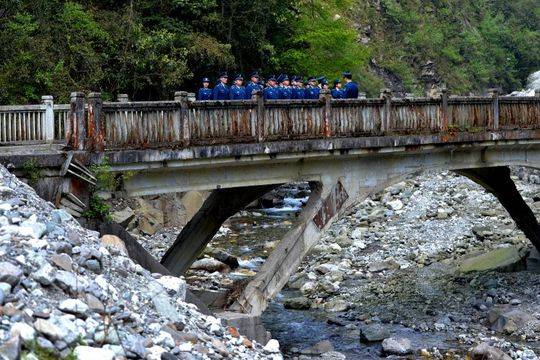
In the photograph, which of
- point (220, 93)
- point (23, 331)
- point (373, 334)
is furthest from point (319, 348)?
point (23, 331)

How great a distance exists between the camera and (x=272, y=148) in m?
19.5

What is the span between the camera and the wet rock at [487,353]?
2028cm

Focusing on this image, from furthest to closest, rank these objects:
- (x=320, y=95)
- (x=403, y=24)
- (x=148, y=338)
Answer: (x=403, y=24) → (x=320, y=95) → (x=148, y=338)

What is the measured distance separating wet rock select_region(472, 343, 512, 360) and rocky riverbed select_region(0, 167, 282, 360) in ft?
24.5

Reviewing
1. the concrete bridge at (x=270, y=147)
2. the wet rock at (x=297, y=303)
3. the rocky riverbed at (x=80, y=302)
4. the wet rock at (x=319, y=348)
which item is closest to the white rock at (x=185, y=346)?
the rocky riverbed at (x=80, y=302)

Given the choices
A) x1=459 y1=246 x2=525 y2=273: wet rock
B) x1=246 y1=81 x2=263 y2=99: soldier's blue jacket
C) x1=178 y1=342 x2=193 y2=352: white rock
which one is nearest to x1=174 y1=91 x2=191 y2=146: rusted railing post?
x1=246 y1=81 x2=263 y2=99: soldier's blue jacket

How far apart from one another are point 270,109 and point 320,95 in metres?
1.66

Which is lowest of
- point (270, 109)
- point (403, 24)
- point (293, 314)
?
point (293, 314)

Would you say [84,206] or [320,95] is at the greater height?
[320,95]

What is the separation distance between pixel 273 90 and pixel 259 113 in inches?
70.3

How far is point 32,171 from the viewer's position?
1605cm

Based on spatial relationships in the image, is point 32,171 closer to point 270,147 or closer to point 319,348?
point 270,147

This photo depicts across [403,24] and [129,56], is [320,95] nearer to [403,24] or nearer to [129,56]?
[129,56]

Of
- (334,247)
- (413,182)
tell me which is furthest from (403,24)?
(334,247)
